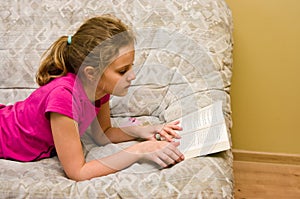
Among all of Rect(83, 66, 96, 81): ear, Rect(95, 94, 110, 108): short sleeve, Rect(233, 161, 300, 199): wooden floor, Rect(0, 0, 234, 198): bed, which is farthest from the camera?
Rect(233, 161, 300, 199): wooden floor

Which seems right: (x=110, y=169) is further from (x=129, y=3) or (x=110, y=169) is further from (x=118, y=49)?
(x=129, y=3)

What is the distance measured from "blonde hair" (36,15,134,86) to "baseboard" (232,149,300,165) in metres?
1.10

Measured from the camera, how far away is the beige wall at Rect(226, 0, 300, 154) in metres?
2.00

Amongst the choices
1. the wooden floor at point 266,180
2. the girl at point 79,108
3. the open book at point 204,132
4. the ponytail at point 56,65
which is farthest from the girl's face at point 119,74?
the wooden floor at point 266,180

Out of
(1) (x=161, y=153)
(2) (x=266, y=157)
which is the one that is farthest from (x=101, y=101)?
(2) (x=266, y=157)

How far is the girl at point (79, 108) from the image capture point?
1.21 meters

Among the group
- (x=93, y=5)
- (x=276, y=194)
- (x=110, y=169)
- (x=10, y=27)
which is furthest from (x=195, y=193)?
(x=10, y=27)

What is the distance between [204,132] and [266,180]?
32.4 inches

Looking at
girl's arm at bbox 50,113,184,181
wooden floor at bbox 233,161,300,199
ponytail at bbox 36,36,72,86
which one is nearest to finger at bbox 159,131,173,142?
girl's arm at bbox 50,113,184,181

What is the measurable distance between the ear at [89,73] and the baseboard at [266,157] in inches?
43.0

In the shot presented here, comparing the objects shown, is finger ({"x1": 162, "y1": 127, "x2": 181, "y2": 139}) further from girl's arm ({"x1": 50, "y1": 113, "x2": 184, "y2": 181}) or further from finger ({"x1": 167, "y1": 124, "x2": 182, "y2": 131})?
girl's arm ({"x1": 50, "y1": 113, "x2": 184, "y2": 181})

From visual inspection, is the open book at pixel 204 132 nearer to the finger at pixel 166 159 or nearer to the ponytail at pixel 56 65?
the finger at pixel 166 159

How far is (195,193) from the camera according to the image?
1.11 m

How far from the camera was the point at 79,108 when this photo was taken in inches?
50.7
